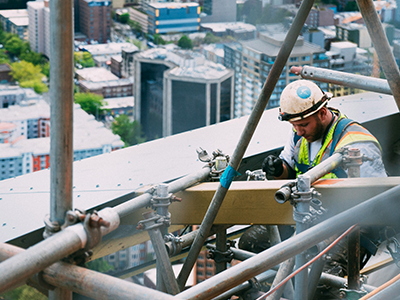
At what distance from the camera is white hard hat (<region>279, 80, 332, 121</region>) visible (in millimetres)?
2605

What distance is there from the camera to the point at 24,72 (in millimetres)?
49344

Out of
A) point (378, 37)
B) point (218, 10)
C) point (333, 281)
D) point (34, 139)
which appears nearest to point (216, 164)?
point (333, 281)

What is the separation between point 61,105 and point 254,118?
0.78 m

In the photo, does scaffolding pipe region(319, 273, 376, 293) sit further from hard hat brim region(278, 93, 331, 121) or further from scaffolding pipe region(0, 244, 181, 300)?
scaffolding pipe region(0, 244, 181, 300)

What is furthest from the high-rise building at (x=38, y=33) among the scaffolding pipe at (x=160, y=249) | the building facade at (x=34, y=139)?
the scaffolding pipe at (x=160, y=249)

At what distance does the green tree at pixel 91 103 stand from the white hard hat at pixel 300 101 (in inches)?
1749

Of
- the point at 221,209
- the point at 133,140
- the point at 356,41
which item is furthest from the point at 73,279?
the point at 133,140

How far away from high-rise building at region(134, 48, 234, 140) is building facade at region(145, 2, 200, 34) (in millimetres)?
3650

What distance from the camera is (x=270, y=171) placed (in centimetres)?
280

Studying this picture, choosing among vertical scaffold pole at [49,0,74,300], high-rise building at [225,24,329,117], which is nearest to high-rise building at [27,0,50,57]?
high-rise building at [225,24,329,117]

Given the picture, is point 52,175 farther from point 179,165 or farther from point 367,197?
point 179,165

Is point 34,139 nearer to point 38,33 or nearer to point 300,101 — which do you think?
point 38,33

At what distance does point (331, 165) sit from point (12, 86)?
5095 cm

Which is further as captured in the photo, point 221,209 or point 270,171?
point 270,171
